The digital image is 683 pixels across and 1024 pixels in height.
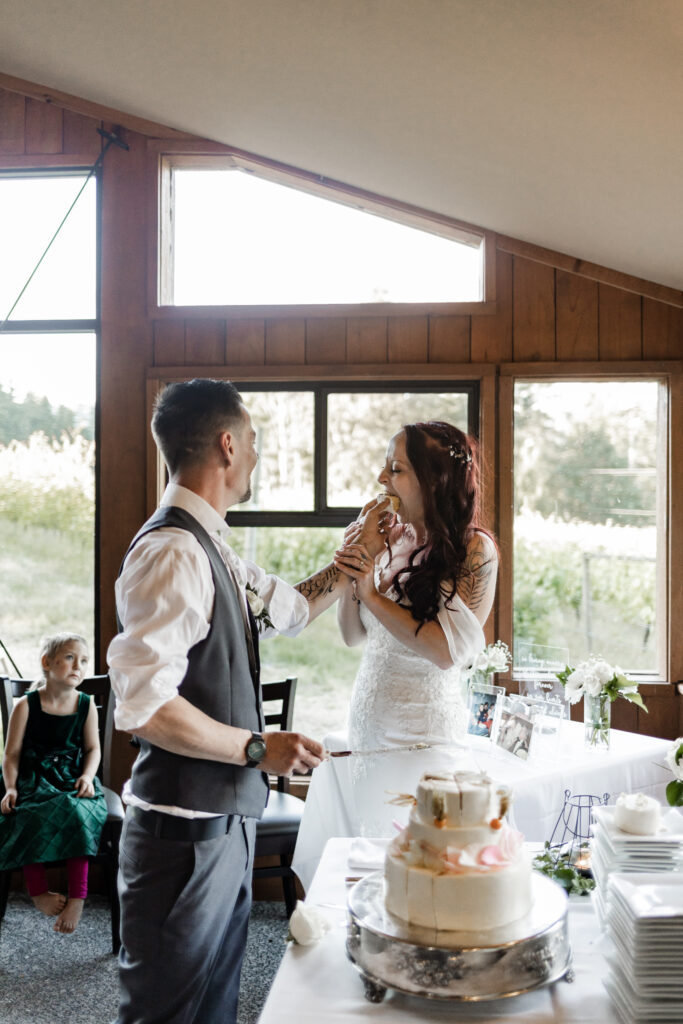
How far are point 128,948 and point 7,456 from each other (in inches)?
103

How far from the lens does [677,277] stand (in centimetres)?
318

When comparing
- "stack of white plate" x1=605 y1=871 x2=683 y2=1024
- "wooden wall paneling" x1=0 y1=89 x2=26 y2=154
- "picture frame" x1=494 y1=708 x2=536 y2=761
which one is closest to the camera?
"stack of white plate" x1=605 y1=871 x2=683 y2=1024

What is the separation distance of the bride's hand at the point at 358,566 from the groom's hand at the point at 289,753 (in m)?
0.70

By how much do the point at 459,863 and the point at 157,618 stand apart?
588mm

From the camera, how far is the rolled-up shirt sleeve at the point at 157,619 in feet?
4.48

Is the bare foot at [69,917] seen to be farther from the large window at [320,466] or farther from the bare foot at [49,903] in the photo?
the large window at [320,466]

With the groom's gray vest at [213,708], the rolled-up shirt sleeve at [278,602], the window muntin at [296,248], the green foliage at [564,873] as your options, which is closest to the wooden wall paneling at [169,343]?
the window muntin at [296,248]

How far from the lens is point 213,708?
1.50 m

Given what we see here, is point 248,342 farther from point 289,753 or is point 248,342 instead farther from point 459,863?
point 459,863

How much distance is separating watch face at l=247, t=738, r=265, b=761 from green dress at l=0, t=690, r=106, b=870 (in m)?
1.75

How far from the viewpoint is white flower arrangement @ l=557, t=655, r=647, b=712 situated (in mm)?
2637

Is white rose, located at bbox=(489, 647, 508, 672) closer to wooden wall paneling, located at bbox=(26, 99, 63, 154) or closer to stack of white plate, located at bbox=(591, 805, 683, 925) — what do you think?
stack of white plate, located at bbox=(591, 805, 683, 925)

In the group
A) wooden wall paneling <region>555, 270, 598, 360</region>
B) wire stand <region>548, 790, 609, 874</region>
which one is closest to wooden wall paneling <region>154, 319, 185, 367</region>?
wooden wall paneling <region>555, 270, 598, 360</region>

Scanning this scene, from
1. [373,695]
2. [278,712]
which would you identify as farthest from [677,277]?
[278,712]
